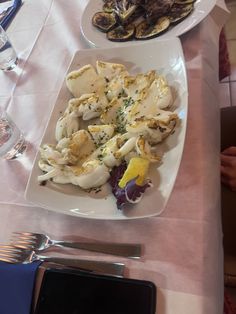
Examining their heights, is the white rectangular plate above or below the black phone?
above

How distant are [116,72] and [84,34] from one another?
23 centimetres

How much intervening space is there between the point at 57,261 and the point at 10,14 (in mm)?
928

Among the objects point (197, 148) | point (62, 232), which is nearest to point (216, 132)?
point (197, 148)

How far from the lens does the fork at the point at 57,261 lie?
526mm

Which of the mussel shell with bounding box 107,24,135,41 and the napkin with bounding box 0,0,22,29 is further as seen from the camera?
the napkin with bounding box 0,0,22,29

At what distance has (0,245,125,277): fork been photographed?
1.73 ft

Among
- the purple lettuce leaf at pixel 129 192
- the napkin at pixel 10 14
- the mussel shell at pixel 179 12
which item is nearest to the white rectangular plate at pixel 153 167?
the purple lettuce leaf at pixel 129 192

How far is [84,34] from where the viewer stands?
2.96ft

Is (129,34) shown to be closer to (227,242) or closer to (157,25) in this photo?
(157,25)

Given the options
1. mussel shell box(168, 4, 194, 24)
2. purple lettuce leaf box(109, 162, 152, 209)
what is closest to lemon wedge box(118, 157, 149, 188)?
purple lettuce leaf box(109, 162, 152, 209)

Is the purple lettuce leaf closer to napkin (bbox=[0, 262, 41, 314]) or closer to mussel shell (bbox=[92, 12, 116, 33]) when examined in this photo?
napkin (bbox=[0, 262, 41, 314])

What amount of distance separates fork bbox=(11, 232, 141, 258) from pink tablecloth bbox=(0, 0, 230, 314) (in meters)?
0.02

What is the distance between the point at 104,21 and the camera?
90 cm

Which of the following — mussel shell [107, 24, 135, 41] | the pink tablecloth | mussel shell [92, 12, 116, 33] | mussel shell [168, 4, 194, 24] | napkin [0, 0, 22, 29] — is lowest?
the pink tablecloth
